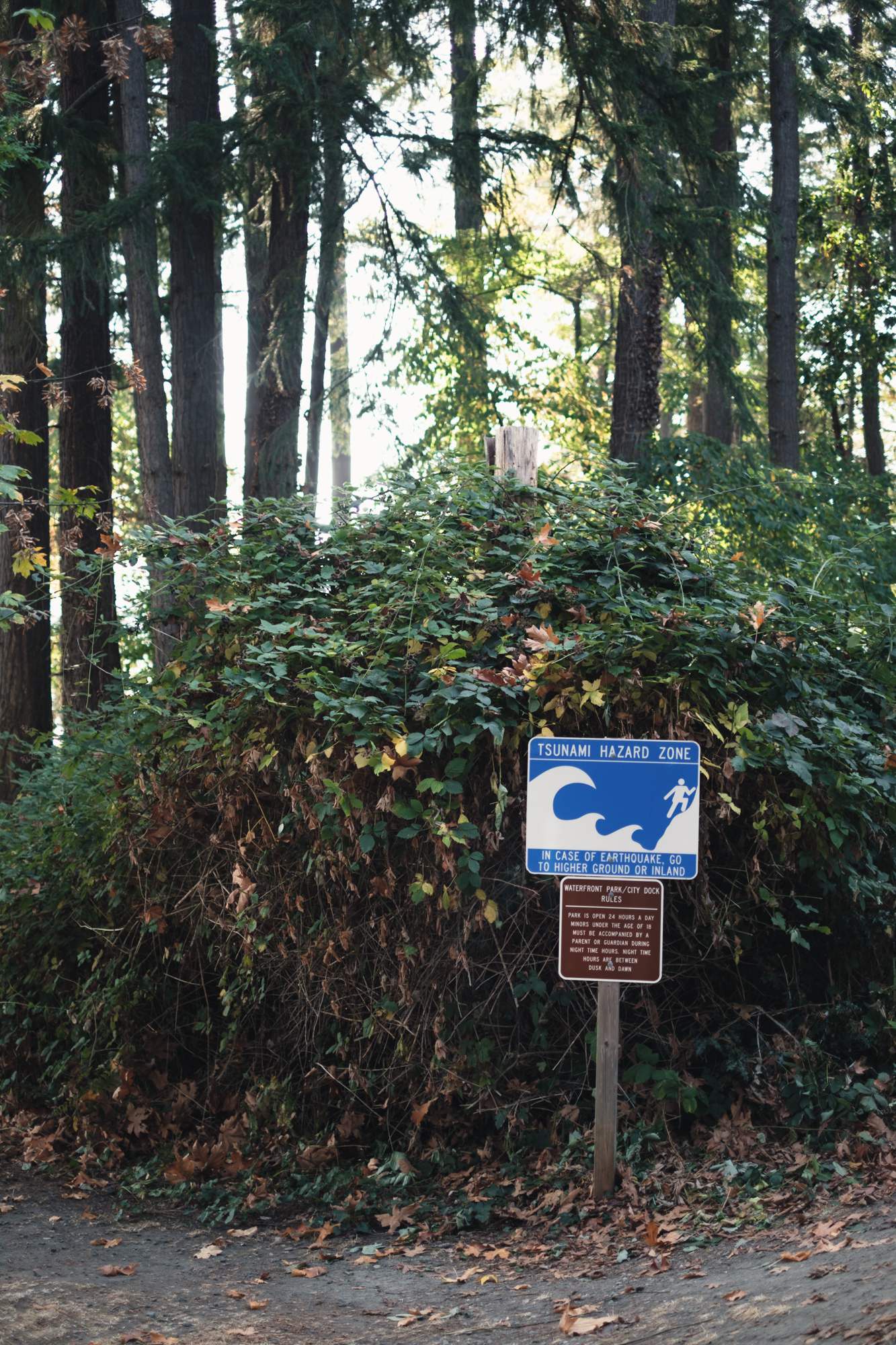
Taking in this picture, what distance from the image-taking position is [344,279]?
2267 centimetres

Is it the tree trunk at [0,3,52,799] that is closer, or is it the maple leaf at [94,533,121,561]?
the maple leaf at [94,533,121,561]

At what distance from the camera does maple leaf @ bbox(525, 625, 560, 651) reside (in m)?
6.25

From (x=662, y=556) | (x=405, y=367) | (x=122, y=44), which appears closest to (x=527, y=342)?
(x=405, y=367)

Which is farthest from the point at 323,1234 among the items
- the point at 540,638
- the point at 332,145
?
the point at 332,145

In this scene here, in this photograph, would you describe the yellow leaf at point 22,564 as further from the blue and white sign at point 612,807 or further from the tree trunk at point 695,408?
the tree trunk at point 695,408

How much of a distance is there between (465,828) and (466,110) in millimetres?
12937

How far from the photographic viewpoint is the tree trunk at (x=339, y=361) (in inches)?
636

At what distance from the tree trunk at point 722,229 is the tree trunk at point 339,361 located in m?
4.24

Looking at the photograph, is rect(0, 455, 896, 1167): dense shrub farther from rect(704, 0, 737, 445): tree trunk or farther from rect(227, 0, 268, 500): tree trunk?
rect(704, 0, 737, 445): tree trunk

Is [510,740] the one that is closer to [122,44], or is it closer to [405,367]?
[122,44]

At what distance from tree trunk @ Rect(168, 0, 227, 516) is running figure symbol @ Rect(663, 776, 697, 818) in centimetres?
895

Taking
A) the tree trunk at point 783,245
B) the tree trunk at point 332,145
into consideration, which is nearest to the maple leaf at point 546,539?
the tree trunk at point 332,145

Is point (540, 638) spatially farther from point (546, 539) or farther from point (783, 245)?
point (783, 245)

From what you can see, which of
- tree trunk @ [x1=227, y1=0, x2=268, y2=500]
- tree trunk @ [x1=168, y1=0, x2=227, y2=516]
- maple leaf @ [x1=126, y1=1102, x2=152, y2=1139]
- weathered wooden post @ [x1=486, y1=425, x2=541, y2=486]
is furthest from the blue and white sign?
tree trunk @ [x1=227, y1=0, x2=268, y2=500]
